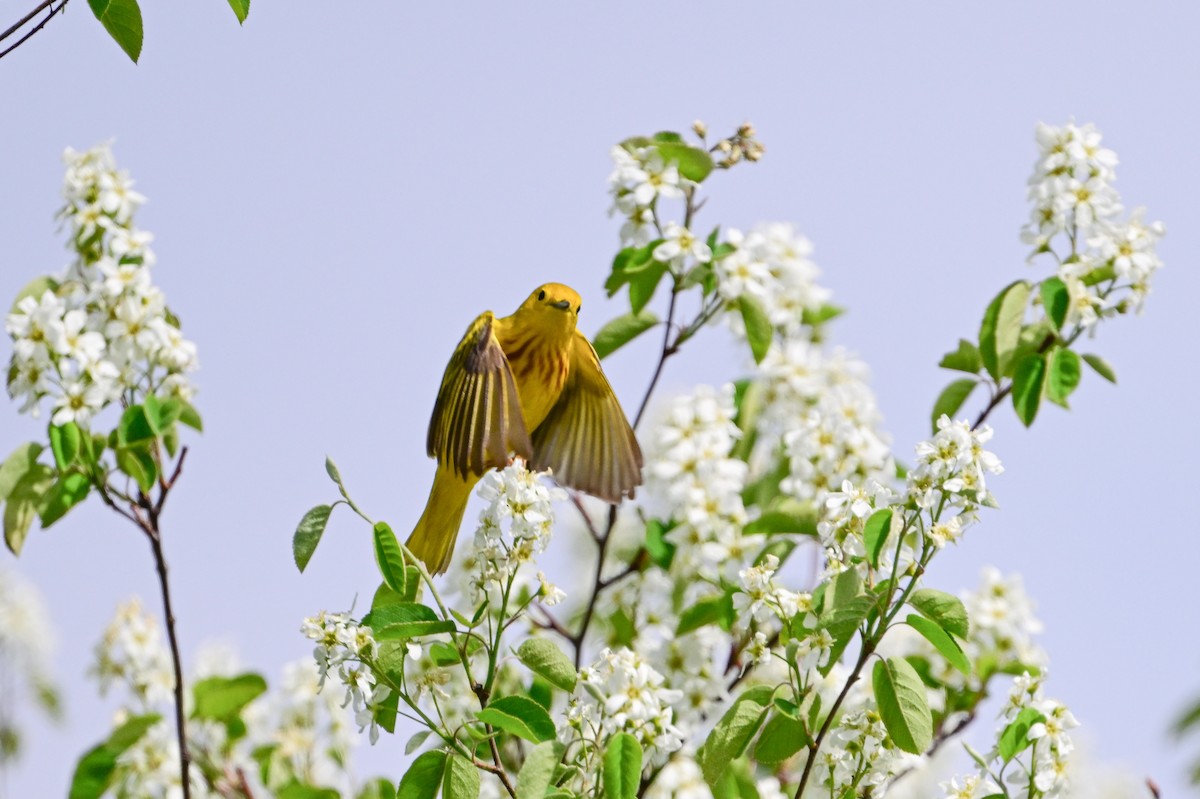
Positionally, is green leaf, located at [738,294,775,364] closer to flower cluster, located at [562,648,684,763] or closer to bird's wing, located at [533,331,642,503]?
bird's wing, located at [533,331,642,503]

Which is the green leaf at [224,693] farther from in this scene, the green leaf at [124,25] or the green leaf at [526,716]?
the green leaf at [124,25]

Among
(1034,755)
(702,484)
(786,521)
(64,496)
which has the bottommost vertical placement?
(1034,755)

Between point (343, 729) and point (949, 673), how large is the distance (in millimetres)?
2204

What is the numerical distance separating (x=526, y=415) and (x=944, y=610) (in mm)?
1624

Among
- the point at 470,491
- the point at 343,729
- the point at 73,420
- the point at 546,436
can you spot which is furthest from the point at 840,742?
A: the point at 343,729

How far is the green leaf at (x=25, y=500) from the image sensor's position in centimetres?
423

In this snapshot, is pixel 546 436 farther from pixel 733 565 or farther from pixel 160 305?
pixel 160 305

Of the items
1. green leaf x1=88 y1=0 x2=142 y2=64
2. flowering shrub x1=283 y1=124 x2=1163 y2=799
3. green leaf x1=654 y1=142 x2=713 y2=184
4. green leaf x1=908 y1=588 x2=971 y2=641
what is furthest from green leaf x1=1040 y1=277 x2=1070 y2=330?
green leaf x1=88 y1=0 x2=142 y2=64

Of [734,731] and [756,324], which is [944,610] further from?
[756,324]

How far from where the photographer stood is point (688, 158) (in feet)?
13.6

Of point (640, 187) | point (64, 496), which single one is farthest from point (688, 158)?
point (64, 496)

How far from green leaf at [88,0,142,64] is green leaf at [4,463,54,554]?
6.96 ft

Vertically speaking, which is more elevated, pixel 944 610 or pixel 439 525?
pixel 439 525

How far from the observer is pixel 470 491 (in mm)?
3715
